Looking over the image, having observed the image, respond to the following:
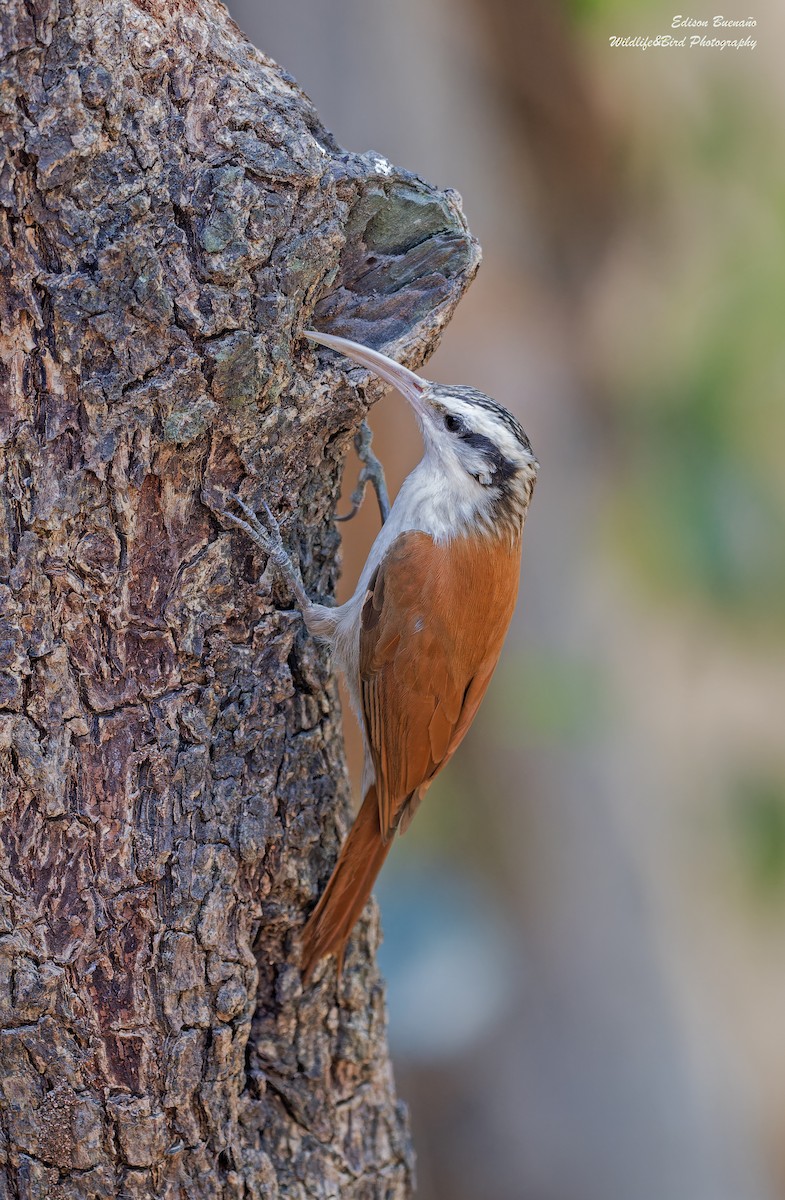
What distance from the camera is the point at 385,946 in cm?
482

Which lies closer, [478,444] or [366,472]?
[478,444]

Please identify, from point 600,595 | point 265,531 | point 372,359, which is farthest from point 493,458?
point 600,595

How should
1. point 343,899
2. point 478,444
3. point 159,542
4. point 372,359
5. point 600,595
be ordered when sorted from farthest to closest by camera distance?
point 600,595 < point 478,444 < point 343,899 < point 372,359 < point 159,542

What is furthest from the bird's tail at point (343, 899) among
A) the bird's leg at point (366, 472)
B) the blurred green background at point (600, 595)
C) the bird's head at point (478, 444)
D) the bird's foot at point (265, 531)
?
the blurred green background at point (600, 595)

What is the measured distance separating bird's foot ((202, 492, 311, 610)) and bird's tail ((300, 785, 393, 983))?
57 centimetres

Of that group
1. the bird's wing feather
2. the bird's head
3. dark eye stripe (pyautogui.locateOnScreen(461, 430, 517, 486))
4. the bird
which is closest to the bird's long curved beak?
the bird

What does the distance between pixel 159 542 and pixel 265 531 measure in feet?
0.75

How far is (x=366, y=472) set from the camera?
3109mm

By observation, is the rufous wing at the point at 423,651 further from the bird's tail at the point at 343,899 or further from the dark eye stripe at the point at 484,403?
the dark eye stripe at the point at 484,403

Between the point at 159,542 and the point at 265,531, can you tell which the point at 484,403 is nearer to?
the point at 265,531

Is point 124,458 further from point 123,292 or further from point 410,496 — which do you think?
point 410,496

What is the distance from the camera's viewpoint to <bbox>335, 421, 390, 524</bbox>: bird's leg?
119 inches

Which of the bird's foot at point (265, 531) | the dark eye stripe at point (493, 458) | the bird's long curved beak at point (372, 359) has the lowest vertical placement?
the bird's foot at point (265, 531)

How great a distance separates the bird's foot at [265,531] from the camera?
225 centimetres
